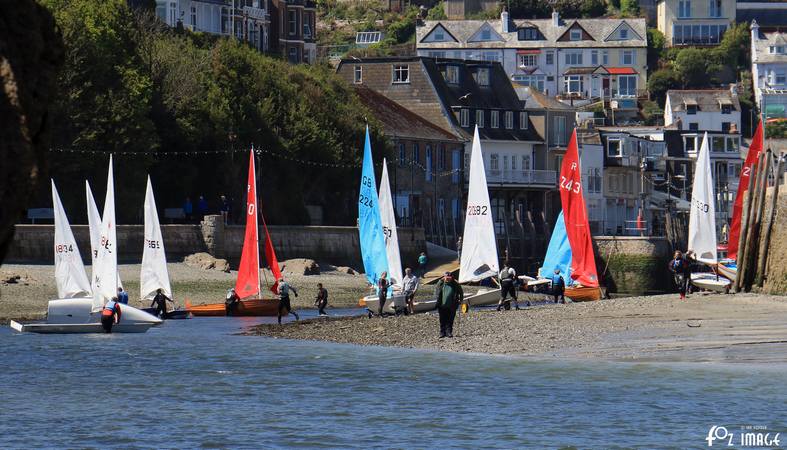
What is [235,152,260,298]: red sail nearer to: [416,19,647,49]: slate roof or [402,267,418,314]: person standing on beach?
[402,267,418,314]: person standing on beach

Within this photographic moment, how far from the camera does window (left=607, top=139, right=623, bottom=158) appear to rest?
343 ft

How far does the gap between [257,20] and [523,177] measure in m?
28.3

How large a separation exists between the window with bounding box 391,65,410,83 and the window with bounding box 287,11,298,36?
26661 mm

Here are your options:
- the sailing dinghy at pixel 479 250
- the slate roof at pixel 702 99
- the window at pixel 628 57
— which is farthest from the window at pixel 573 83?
the sailing dinghy at pixel 479 250

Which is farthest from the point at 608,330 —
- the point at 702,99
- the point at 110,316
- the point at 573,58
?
the point at 573,58

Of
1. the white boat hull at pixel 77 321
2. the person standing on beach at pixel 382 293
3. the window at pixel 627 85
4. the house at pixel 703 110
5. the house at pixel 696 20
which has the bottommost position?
the white boat hull at pixel 77 321

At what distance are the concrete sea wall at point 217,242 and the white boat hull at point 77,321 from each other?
33.6ft

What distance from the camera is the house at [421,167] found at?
8275 cm

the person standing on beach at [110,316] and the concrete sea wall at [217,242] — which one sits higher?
the concrete sea wall at [217,242]

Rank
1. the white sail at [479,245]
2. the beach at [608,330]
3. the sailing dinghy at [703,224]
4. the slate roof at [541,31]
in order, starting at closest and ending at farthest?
the beach at [608,330] < the white sail at [479,245] < the sailing dinghy at [703,224] < the slate roof at [541,31]

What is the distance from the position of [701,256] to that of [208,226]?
66.7 feet

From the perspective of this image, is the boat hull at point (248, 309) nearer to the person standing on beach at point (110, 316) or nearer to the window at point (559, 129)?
the person standing on beach at point (110, 316)

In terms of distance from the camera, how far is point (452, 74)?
94625 mm

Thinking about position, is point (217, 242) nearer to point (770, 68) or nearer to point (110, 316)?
point (110, 316)
